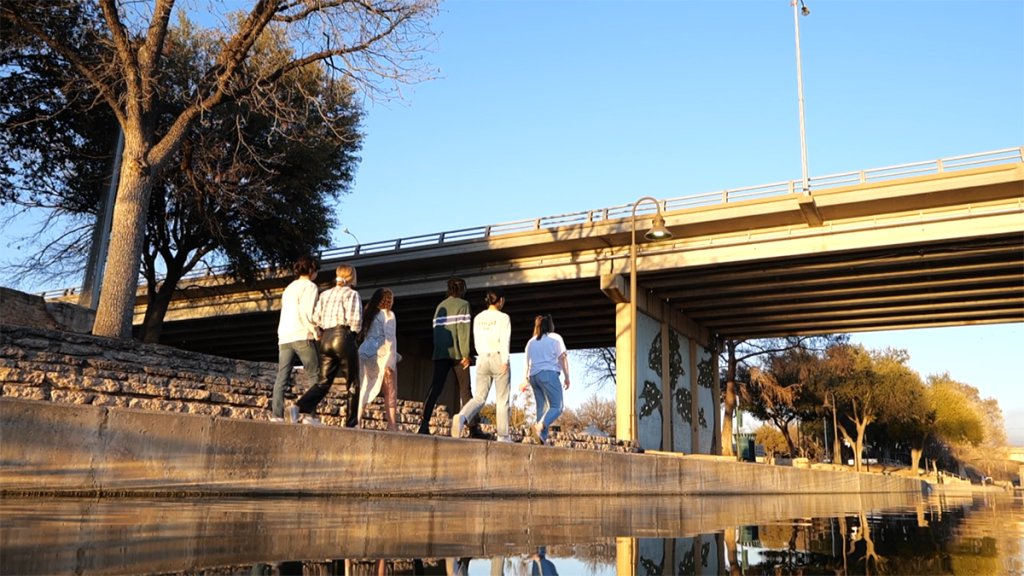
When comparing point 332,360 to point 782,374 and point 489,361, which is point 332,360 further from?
point 782,374

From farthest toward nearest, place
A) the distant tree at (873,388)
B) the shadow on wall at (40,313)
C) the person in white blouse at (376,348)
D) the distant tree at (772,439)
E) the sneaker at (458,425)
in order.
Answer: the distant tree at (772,439) → the distant tree at (873,388) → the shadow on wall at (40,313) → the sneaker at (458,425) → the person in white blouse at (376,348)

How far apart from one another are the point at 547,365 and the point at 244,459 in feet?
18.2

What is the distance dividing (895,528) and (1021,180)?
71.3ft

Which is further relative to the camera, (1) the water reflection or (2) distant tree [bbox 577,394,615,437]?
(2) distant tree [bbox 577,394,615,437]

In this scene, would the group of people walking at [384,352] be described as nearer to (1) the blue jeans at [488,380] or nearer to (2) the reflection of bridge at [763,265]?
(1) the blue jeans at [488,380]

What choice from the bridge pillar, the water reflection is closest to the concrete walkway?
the water reflection

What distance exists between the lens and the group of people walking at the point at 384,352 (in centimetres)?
773

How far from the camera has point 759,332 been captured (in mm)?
38906

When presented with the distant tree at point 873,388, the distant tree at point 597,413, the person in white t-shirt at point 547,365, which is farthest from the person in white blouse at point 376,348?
the distant tree at point 597,413

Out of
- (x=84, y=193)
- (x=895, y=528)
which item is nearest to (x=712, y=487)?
(x=895, y=528)

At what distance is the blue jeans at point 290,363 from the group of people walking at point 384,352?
10 mm

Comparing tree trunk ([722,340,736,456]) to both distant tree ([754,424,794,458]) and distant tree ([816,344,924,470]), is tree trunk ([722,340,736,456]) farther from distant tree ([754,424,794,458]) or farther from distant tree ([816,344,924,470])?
distant tree ([754,424,794,458])

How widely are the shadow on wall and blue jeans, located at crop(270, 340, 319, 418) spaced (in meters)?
16.0

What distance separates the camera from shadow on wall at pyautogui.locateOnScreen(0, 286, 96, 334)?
20953 mm
